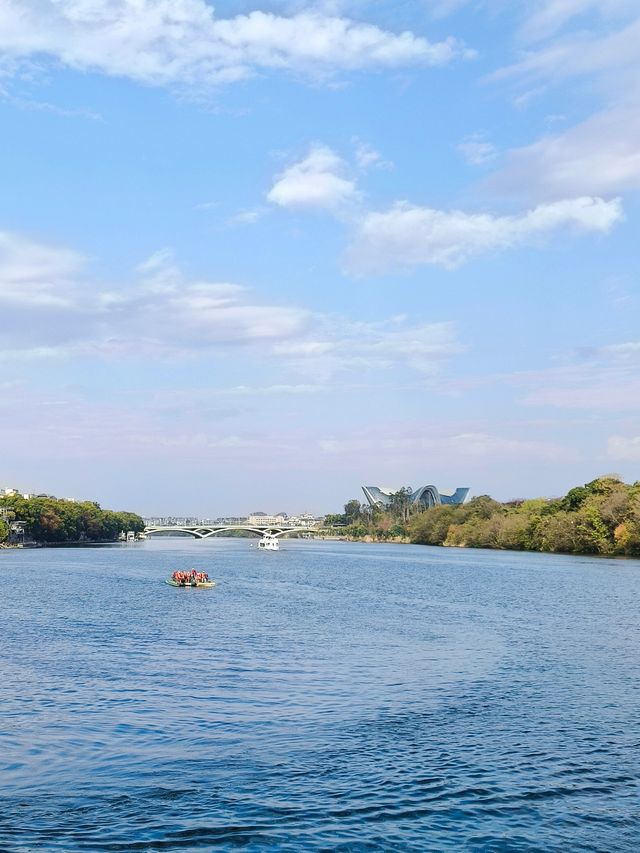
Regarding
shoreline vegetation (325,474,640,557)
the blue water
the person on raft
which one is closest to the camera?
the blue water

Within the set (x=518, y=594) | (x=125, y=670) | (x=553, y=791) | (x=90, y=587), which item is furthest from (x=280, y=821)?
(x=90, y=587)

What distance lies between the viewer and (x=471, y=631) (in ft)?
172

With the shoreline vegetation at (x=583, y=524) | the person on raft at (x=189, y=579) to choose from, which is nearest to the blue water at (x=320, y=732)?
the person on raft at (x=189, y=579)

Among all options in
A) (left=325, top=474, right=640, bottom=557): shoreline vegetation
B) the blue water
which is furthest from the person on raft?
(left=325, top=474, right=640, bottom=557): shoreline vegetation

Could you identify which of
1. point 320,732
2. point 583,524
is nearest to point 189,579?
point 320,732

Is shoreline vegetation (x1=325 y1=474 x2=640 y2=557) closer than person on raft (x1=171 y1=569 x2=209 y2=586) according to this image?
No

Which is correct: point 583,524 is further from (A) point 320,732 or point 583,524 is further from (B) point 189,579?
(A) point 320,732

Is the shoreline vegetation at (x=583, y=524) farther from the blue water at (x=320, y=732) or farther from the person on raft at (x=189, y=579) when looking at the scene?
the blue water at (x=320, y=732)

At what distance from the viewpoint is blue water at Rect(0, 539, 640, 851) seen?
19.9 m

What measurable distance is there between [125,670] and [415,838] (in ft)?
71.9

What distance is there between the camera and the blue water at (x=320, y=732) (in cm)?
1989

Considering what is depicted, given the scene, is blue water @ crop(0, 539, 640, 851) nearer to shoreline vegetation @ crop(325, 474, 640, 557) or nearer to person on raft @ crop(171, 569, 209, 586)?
person on raft @ crop(171, 569, 209, 586)

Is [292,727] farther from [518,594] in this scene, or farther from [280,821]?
[518,594]

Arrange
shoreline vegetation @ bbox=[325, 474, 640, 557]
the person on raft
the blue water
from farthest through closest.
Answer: shoreline vegetation @ bbox=[325, 474, 640, 557]
the person on raft
the blue water
